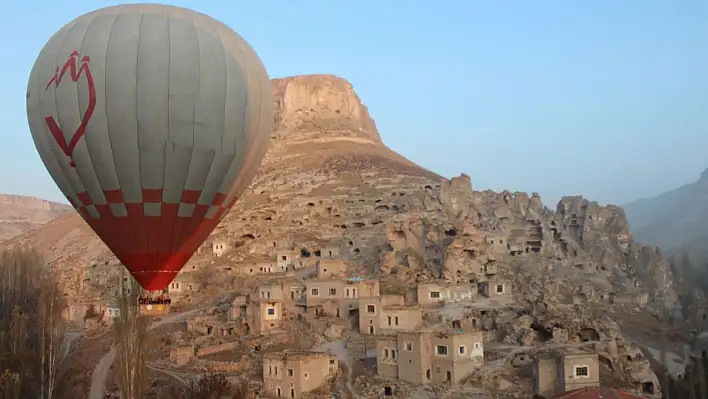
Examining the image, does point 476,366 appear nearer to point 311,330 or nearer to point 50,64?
point 311,330

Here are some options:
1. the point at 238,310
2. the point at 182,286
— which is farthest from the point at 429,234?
the point at 182,286

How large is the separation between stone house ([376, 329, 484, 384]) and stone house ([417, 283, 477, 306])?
22.5ft

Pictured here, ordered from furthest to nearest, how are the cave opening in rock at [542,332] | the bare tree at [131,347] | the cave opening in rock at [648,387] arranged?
the cave opening in rock at [542,332]
the cave opening in rock at [648,387]
the bare tree at [131,347]

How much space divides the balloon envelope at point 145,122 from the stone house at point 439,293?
16.7 meters

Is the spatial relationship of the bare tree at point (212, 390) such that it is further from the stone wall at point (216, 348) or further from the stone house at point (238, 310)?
the stone house at point (238, 310)

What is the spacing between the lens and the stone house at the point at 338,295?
33.8 m

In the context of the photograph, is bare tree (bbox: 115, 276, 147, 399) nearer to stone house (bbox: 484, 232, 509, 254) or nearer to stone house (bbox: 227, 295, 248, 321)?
stone house (bbox: 227, 295, 248, 321)

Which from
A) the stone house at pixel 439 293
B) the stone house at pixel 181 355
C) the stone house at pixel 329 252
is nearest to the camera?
the stone house at pixel 181 355

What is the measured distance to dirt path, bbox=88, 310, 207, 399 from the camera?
29359 mm

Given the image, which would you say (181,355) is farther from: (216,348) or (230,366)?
(230,366)

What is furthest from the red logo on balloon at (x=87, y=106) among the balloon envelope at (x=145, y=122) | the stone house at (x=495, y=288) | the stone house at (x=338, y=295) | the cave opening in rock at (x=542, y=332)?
the stone house at (x=495, y=288)

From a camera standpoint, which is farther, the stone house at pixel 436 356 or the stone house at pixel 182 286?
the stone house at pixel 182 286

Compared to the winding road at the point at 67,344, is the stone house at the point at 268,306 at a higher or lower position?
higher

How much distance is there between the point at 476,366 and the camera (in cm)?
2650
